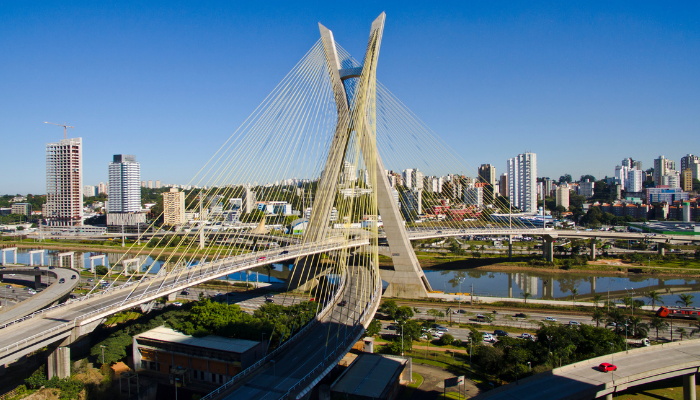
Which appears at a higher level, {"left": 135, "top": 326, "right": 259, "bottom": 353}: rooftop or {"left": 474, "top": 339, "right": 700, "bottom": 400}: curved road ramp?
{"left": 474, "top": 339, "right": 700, "bottom": 400}: curved road ramp

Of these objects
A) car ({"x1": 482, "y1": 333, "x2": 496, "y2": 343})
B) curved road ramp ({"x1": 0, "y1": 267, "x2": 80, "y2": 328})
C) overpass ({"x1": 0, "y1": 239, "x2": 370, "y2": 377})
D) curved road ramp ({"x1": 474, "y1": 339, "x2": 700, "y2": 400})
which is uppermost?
overpass ({"x1": 0, "y1": 239, "x2": 370, "y2": 377})

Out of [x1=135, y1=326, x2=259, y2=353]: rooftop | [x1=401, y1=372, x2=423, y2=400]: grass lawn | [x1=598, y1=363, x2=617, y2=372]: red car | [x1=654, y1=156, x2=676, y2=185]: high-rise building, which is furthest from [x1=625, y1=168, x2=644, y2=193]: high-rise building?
[x1=135, y1=326, x2=259, y2=353]: rooftop

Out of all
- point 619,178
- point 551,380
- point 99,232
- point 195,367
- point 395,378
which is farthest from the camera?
point 619,178

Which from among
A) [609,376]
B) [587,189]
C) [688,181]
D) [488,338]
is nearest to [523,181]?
[587,189]

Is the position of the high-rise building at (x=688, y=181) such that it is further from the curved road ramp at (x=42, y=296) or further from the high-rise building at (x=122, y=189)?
the curved road ramp at (x=42, y=296)

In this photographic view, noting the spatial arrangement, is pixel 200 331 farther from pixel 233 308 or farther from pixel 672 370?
pixel 672 370

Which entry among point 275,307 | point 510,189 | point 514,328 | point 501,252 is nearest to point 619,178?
point 510,189

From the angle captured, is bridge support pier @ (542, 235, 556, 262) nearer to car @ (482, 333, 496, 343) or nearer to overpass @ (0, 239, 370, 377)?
car @ (482, 333, 496, 343)
